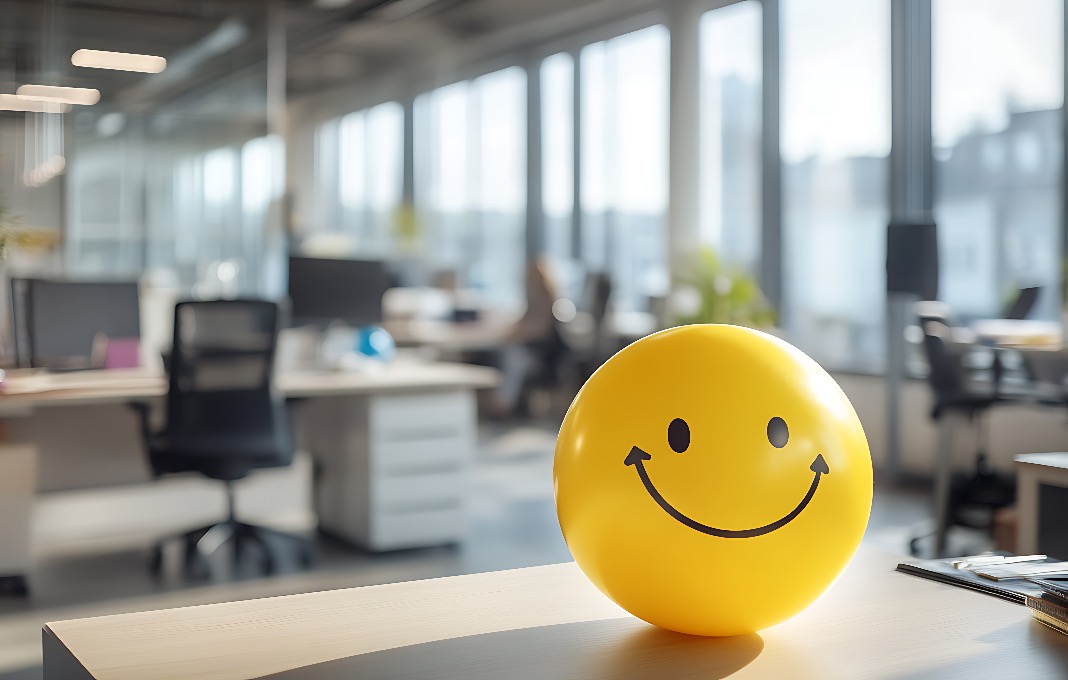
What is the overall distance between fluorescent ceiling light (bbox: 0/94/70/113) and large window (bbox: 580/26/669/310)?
455 centimetres

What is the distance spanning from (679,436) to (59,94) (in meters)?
7.48

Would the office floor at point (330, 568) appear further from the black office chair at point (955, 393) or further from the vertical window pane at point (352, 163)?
Answer: the vertical window pane at point (352, 163)

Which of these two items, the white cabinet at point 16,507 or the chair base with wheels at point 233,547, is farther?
the chair base with wheels at point 233,547

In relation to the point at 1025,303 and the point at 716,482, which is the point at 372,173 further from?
the point at 716,482

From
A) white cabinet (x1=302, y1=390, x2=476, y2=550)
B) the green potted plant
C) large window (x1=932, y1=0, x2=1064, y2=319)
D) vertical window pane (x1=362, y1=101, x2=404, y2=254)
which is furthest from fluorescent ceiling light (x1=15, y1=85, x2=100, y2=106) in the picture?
large window (x1=932, y1=0, x2=1064, y2=319)

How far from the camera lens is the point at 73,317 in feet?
15.5

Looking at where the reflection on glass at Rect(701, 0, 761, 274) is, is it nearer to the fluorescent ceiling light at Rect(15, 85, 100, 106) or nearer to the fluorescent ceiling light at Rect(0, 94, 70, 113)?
the fluorescent ceiling light at Rect(15, 85, 100, 106)

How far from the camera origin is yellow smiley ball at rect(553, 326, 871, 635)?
3.88ft

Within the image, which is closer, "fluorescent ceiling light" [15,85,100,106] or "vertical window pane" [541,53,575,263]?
"fluorescent ceiling light" [15,85,100,106]

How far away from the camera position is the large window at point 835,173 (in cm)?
706

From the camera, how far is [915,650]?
4.02ft

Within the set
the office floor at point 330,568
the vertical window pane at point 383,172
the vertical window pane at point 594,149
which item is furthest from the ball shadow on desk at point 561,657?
the vertical window pane at point 383,172

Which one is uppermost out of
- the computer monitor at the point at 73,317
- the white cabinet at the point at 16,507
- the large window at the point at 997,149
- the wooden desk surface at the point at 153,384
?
the large window at the point at 997,149

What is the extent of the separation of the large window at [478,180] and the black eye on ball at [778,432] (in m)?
9.92
